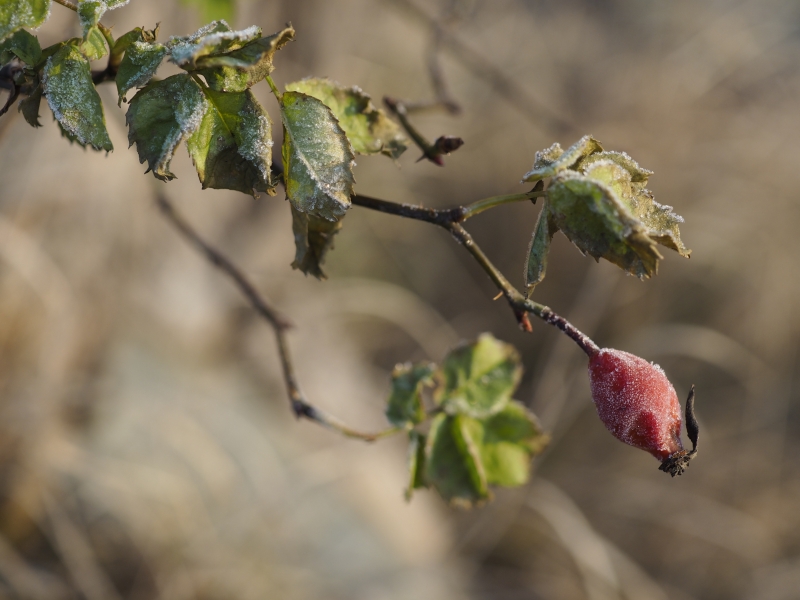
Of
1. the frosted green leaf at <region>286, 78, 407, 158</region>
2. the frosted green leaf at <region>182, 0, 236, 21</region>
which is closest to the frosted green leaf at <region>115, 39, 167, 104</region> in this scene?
the frosted green leaf at <region>286, 78, 407, 158</region>

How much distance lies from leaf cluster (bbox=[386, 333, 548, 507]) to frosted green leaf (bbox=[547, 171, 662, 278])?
44 cm

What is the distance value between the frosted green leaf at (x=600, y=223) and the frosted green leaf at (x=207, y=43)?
25 centimetres

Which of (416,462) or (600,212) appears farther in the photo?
(416,462)

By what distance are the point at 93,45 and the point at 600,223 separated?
0.42 m

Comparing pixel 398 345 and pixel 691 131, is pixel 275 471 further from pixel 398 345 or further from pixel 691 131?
pixel 691 131

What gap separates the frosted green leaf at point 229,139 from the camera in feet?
1.60

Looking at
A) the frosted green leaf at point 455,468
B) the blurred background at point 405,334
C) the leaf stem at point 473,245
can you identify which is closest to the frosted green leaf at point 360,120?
the leaf stem at point 473,245

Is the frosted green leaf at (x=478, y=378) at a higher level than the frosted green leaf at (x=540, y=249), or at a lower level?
lower

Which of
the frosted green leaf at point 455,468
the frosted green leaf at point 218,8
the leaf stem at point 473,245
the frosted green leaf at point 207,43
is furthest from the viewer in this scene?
the frosted green leaf at point 218,8

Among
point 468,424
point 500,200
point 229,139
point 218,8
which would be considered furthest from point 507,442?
point 218,8

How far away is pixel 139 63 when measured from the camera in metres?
0.48

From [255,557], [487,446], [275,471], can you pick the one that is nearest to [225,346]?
[275,471]

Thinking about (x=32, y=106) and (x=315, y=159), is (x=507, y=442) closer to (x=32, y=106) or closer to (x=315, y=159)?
(x=315, y=159)

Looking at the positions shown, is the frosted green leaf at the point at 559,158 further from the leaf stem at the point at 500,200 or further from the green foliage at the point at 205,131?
→ the green foliage at the point at 205,131
